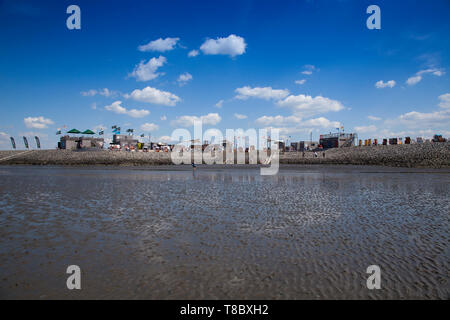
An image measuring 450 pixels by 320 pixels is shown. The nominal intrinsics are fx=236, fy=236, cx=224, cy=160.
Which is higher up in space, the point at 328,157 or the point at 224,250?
the point at 328,157

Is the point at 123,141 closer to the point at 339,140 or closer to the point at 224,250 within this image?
the point at 339,140

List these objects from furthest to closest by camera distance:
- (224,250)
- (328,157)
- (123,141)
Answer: (123,141) → (328,157) → (224,250)

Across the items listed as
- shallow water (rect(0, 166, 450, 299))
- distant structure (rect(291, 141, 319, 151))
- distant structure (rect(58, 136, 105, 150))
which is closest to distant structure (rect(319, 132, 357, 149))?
distant structure (rect(291, 141, 319, 151))

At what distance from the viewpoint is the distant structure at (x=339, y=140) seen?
7769cm

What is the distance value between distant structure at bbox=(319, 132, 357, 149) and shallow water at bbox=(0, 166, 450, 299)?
229 feet

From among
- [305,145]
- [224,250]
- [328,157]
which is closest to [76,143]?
[328,157]

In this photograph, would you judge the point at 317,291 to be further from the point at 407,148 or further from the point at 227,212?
the point at 407,148

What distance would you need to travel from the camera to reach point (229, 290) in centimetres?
509

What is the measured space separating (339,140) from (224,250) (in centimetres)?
8070

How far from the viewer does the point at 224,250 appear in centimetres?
738

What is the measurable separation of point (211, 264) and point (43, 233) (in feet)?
22.5

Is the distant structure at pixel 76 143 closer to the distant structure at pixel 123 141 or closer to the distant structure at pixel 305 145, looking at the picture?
the distant structure at pixel 123 141

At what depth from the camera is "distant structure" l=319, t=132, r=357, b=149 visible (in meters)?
77.7
